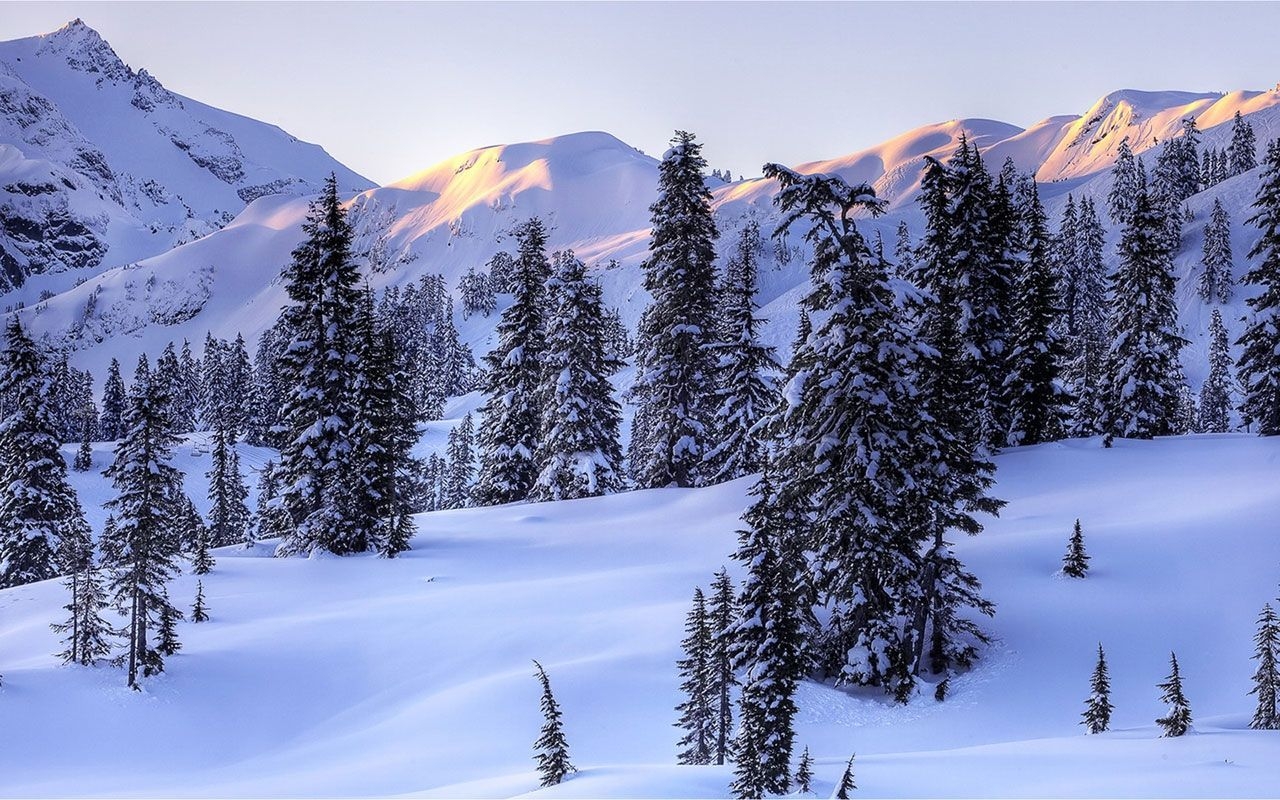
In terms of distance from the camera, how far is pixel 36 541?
4369 cm

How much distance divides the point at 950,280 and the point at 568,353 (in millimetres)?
18281

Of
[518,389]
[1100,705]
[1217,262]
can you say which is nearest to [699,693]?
[1100,705]

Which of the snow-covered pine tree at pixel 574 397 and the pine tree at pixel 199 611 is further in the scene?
the snow-covered pine tree at pixel 574 397

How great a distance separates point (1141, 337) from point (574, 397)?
27.8m

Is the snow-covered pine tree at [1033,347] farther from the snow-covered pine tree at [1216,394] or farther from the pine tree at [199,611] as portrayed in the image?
the snow-covered pine tree at [1216,394]

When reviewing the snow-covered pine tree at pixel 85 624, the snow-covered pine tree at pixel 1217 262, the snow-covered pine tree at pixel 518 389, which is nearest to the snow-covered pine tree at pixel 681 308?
the snow-covered pine tree at pixel 518 389

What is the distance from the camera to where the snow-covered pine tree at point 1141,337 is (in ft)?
144

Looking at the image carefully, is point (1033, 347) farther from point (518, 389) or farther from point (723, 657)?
point (723, 657)

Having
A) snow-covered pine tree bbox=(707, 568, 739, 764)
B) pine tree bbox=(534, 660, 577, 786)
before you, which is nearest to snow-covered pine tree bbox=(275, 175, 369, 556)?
snow-covered pine tree bbox=(707, 568, 739, 764)

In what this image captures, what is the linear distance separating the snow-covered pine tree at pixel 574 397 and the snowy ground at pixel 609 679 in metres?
Answer: 11.3

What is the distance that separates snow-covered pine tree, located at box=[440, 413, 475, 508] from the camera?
93.9 m

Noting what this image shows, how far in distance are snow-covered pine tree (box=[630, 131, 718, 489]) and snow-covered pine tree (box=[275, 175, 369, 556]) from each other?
13.1 m

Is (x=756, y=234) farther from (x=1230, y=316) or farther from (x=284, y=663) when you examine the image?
(x=284, y=663)

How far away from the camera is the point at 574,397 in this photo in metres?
44.8
